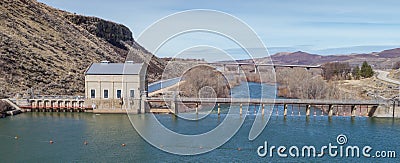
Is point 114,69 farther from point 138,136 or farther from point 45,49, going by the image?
point 45,49

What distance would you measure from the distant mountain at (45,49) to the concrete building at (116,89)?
405cm

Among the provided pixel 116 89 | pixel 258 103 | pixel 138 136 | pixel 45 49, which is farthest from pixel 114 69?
pixel 45 49

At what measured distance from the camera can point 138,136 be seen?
2939 centimetres

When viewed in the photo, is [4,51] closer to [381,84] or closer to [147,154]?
[147,154]

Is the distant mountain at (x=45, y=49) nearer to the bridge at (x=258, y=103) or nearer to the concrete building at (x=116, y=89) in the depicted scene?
the concrete building at (x=116, y=89)

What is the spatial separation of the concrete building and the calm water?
1.18 m

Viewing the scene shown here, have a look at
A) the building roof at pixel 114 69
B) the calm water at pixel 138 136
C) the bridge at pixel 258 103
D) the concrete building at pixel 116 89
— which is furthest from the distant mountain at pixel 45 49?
the calm water at pixel 138 136

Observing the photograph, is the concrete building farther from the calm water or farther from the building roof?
the calm water

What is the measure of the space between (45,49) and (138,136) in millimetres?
36591

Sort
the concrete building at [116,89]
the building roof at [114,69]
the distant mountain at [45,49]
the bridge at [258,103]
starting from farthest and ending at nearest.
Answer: the distant mountain at [45,49], the bridge at [258,103], the building roof at [114,69], the concrete building at [116,89]

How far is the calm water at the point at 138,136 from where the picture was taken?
944 inches

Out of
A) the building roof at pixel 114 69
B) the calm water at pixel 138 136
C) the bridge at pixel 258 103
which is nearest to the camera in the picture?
the calm water at pixel 138 136

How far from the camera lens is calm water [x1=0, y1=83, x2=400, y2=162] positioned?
24.0 m

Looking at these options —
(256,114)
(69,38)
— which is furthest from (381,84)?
(69,38)
